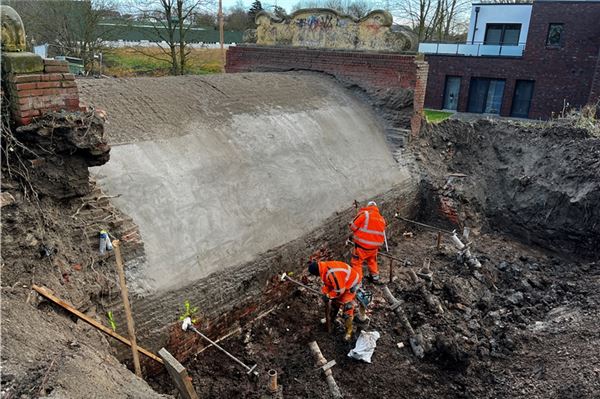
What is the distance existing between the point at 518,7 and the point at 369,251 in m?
23.8

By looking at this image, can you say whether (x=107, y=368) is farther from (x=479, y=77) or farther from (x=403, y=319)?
(x=479, y=77)

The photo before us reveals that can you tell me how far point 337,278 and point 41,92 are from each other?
14.7 feet

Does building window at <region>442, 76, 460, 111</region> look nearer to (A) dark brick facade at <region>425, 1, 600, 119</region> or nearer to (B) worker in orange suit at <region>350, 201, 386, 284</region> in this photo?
(A) dark brick facade at <region>425, 1, 600, 119</region>

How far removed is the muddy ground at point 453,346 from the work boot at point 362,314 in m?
0.20

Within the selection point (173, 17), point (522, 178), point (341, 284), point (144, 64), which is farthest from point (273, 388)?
point (144, 64)

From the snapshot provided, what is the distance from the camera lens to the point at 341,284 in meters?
6.68

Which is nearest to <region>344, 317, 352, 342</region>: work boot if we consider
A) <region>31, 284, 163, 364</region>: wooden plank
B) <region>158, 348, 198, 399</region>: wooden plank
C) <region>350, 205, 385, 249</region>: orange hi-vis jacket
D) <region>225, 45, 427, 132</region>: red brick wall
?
<region>350, 205, 385, 249</region>: orange hi-vis jacket

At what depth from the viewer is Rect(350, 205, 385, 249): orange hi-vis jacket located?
7.89m

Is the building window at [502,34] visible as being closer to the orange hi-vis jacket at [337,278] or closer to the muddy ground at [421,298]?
the muddy ground at [421,298]

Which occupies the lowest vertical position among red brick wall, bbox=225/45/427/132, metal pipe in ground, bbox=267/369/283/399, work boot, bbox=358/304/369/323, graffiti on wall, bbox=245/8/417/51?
metal pipe in ground, bbox=267/369/283/399

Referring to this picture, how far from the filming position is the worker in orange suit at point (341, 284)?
6672 mm

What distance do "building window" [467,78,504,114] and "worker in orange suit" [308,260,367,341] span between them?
72.7 feet

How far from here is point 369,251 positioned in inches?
319

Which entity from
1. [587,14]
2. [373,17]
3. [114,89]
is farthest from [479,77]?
[114,89]
